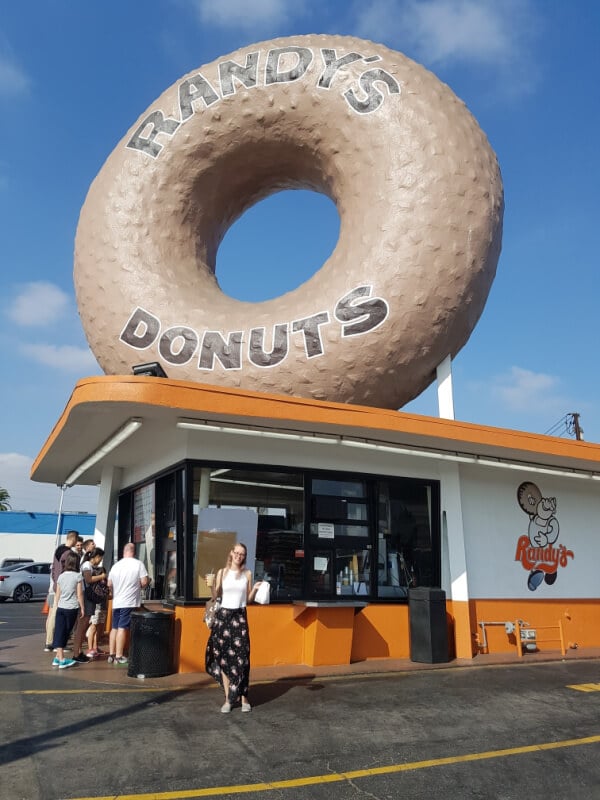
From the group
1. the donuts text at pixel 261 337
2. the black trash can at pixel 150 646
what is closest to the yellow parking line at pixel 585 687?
the black trash can at pixel 150 646

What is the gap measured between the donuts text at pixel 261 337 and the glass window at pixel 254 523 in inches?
63.3

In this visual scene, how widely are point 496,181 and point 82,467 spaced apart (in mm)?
8281

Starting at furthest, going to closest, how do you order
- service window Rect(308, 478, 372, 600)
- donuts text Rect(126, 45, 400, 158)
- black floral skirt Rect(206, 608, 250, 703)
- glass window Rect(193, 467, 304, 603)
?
donuts text Rect(126, 45, 400, 158) < service window Rect(308, 478, 372, 600) < glass window Rect(193, 467, 304, 603) < black floral skirt Rect(206, 608, 250, 703)

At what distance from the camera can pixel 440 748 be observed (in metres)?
Answer: 4.80

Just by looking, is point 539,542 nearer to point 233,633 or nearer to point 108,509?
point 233,633

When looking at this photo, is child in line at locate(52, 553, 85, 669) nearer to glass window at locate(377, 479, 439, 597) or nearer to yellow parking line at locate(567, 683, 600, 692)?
glass window at locate(377, 479, 439, 597)

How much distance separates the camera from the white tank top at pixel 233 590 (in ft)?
19.6

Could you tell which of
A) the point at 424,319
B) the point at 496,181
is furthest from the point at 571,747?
the point at 496,181

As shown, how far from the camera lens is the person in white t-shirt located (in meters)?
7.96

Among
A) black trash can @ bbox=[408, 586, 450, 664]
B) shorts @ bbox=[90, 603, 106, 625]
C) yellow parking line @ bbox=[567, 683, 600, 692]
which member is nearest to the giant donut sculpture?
black trash can @ bbox=[408, 586, 450, 664]

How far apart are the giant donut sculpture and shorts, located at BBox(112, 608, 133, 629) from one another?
3198mm

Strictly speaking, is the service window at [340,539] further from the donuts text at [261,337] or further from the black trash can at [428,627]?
the donuts text at [261,337]

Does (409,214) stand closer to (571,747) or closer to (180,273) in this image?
(180,273)

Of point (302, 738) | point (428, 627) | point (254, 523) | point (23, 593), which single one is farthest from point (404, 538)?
point (23, 593)
